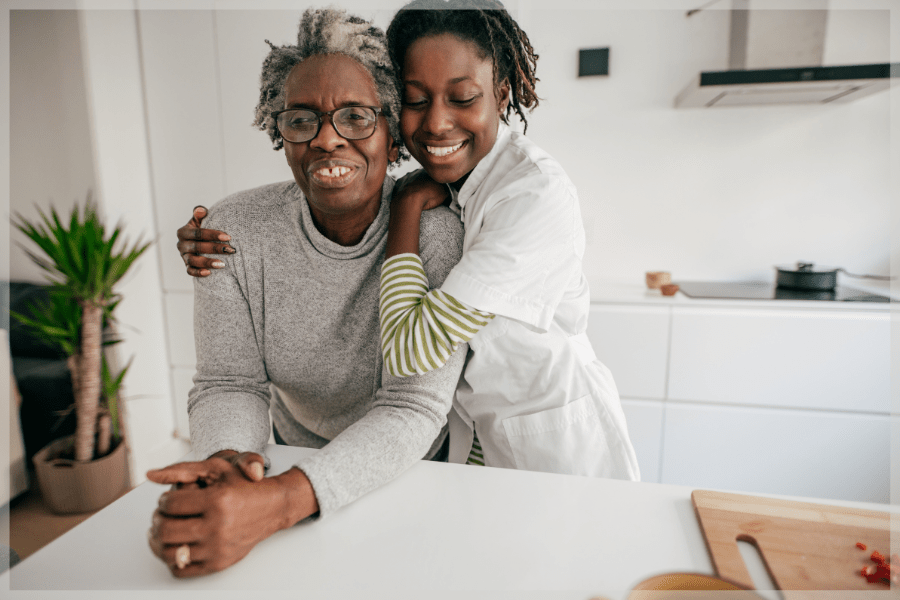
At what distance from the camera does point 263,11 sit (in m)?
2.13

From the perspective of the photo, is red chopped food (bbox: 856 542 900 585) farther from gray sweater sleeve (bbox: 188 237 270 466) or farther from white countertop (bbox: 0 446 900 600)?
gray sweater sleeve (bbox: 188 237 270 466)

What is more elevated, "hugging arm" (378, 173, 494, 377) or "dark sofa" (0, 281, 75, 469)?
"hugging arm" (378, 173, 494, 377)

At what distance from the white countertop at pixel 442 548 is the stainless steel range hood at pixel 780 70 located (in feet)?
5.46

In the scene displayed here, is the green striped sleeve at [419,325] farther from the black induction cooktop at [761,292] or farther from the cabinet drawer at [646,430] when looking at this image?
the black induction cooktop at [761,292]

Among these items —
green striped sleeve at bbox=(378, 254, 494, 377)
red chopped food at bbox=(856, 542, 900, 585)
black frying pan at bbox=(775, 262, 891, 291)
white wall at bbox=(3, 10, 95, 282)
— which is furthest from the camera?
white wall at bbox=(3, 10, 95, 282)

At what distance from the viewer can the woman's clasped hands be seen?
542 millimetres

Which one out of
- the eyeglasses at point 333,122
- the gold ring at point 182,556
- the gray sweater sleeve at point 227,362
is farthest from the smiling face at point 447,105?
the gold ring at point 182,556

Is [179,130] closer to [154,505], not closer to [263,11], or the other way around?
[263,11]

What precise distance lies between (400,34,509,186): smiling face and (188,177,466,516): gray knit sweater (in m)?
0.12

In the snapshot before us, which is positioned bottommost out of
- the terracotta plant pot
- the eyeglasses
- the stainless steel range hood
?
the terracotta plant pot

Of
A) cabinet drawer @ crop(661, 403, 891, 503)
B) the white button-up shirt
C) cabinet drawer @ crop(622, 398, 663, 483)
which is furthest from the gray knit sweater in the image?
cabinet drawer @ crop(661, 403, 891, 503)

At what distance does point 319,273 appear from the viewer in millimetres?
976

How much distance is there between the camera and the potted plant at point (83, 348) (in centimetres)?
185

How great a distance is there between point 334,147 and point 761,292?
6.28ft
